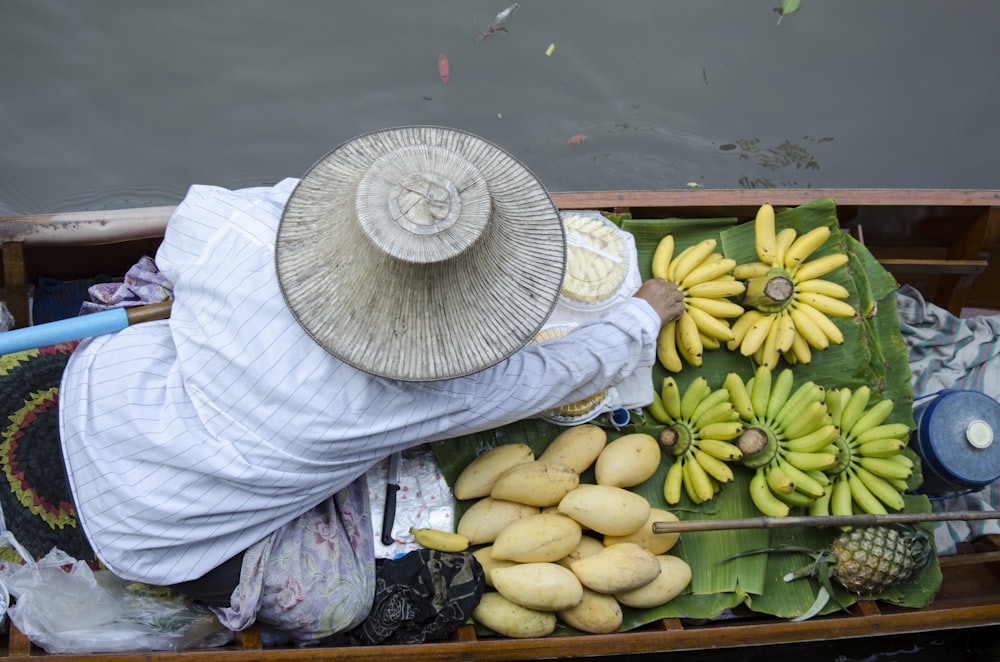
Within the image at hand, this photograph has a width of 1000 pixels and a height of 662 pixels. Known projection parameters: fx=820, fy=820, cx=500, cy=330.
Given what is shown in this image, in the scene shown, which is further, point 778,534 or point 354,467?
point 778,534

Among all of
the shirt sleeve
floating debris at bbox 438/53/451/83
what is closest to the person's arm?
the shirt sleeve

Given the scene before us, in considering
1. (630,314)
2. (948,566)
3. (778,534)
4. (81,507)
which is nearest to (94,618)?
(81,507)

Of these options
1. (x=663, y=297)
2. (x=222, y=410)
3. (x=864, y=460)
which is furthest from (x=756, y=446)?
(x=222, y=410)

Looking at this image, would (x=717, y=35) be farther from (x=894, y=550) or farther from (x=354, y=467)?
(x=354, y=467)

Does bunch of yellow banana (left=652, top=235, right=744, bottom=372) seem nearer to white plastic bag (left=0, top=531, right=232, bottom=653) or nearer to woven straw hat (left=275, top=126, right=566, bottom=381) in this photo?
woven straw hat (left=275, top=126, right=566, bottom=381)

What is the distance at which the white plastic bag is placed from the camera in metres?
2.39

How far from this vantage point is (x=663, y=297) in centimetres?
289

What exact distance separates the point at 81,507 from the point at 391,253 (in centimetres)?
123

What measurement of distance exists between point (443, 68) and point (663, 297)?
8.08 feet

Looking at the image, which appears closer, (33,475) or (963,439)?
(33,475)

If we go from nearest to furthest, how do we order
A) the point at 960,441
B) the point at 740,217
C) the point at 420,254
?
the point at 420,254 < the point at 960,441 < the point at 740,217

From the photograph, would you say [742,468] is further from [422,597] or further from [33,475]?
[33,475]

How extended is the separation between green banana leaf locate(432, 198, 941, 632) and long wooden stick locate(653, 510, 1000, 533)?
0.61ft

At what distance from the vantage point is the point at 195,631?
2590 millimetres
